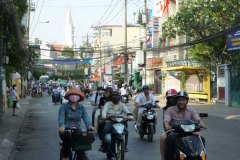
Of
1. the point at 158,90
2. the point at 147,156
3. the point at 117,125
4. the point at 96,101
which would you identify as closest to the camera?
A: the point at 117,125

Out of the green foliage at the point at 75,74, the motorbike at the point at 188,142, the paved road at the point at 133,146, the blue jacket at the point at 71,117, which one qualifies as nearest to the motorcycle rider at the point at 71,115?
the blue jacket at the point at 71,117

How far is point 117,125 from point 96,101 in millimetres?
6183

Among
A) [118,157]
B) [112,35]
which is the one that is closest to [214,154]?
[118,157]

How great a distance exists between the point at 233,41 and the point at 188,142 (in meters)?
22.6

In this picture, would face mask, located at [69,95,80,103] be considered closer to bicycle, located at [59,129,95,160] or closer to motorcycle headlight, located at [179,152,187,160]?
bicycle, located at [59,129,95,160]

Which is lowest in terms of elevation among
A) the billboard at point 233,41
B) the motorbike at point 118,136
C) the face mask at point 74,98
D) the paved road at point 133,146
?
the paved road at point 133,146

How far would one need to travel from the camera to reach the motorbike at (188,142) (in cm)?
662

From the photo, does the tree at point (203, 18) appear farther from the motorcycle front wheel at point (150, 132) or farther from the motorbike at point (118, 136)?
the motorbike at point (118, 136)

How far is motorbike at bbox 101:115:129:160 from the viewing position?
9.46 m

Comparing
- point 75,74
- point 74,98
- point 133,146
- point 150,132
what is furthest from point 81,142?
point 75,74

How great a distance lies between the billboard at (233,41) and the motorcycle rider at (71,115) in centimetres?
2080

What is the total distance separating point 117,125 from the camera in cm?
952

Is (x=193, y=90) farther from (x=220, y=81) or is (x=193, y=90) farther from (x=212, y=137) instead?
(x=212, y=137)

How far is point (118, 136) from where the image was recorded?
31.0 ft
